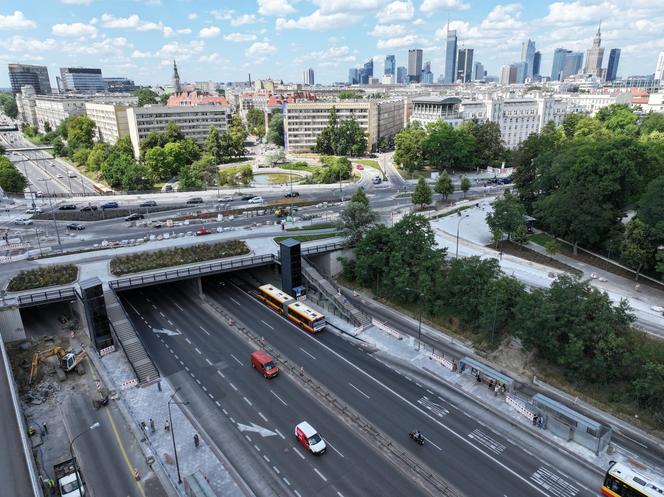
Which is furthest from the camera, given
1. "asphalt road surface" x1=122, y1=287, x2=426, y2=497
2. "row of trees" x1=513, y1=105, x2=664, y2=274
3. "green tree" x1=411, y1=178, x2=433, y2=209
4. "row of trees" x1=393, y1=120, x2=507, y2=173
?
"row of trees" x1=393, y1=120, x2=507, y2=173

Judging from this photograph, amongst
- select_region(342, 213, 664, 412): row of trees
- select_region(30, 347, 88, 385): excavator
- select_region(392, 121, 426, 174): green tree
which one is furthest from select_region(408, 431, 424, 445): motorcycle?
select_region(392, 121, 426, 174): green tree

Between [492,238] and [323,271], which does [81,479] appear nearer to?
[323,271]

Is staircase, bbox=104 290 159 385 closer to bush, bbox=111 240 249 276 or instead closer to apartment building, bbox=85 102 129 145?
bush, bbox=111 240 249 276

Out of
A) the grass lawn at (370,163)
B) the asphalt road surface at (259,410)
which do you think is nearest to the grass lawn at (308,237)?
the asphalt road surface at (259,410)

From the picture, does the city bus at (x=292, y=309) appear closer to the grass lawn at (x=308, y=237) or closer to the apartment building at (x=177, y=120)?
the grass lawn at (x=308, y=237)

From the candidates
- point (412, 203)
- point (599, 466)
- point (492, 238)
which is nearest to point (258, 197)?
point (412, 203)

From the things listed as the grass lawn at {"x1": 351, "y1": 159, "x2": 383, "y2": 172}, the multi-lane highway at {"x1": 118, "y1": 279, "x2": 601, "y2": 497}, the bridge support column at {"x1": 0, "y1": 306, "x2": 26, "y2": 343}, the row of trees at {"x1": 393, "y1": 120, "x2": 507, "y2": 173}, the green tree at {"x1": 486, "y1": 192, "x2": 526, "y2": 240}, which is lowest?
the multi-lane highway at {"x1": 118, "y1": 279, "x2": 601, "y2": 497}
